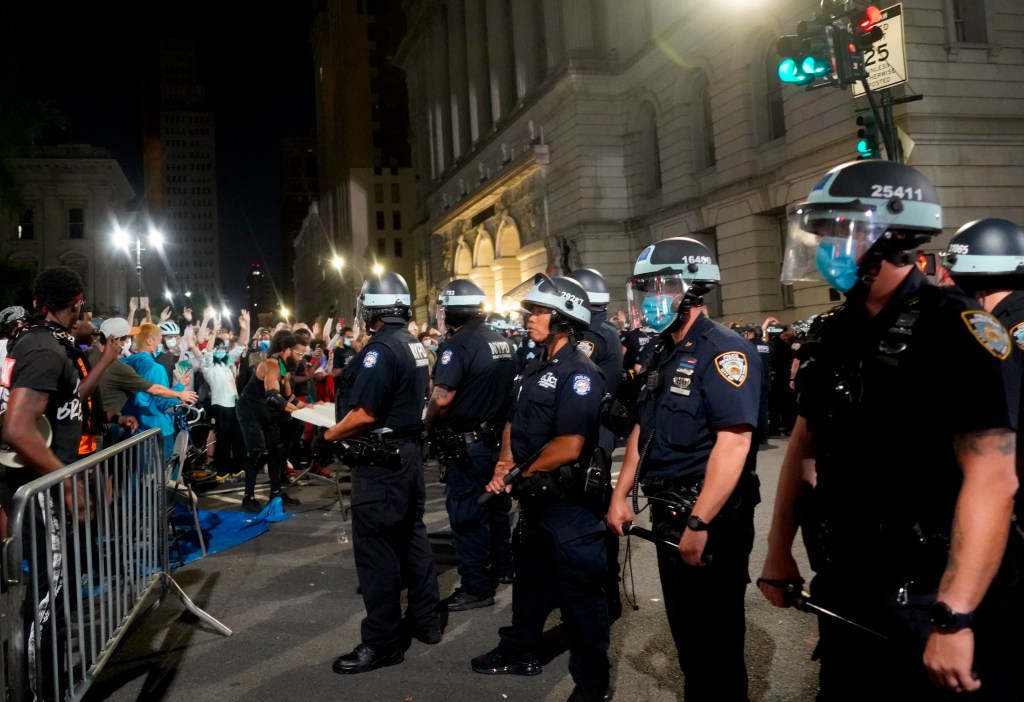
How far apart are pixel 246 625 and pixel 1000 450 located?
16.4 ft

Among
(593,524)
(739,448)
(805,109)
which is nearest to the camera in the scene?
(739,448)

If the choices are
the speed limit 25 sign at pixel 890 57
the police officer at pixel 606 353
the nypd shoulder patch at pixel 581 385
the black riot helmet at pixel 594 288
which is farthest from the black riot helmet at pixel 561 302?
the speed limit 25 sign at pixel 890 57

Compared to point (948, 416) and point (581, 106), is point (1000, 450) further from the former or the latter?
point (581, 106)

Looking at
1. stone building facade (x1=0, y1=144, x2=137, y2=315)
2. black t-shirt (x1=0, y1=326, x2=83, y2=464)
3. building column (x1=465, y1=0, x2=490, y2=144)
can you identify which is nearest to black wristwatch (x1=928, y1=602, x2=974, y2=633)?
black t-shirt (x1=0, y1=326, x2=83, y2=464)

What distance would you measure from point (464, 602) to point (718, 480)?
3.13 meters

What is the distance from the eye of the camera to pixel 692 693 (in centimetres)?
325

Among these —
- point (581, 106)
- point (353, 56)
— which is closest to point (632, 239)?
point (581, 106)

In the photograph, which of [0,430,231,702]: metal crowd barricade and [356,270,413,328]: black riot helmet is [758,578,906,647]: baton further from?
[356,270,413,328]: black riot helmet

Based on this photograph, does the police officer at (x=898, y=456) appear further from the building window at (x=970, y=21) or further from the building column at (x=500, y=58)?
the building column at (x=500, y=58)

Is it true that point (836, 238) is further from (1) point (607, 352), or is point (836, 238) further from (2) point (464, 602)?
(1) point (607, 352)

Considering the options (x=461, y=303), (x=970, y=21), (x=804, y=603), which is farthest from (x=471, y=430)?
(x=970, y=21)

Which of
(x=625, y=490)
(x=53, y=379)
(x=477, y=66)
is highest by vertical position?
(x=477, y=66)

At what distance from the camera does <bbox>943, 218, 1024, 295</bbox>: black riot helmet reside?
11.8 feet

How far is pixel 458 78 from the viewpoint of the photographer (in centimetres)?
4794
